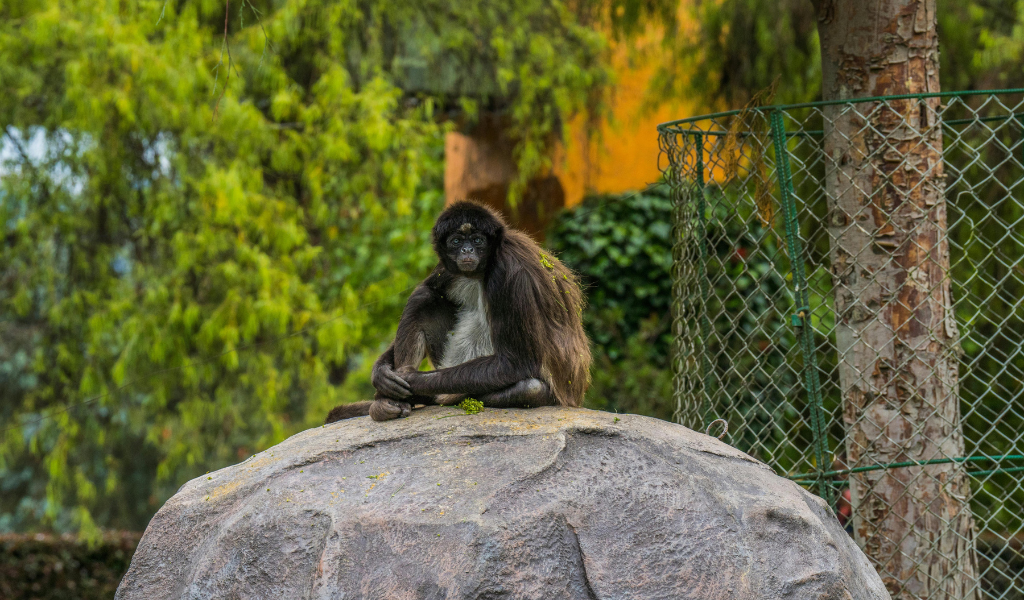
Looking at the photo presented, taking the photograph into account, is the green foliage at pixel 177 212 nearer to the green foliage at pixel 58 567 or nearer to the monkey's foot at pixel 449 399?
the green foliage at pixel 58 567

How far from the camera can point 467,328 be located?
15.6 feet

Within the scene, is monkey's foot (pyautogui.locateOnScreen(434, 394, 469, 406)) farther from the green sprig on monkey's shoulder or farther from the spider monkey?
the green sprig on monkey's shoulder

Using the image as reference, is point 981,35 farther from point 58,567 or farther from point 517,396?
point 58,567

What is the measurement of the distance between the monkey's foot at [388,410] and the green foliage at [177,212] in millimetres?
3032

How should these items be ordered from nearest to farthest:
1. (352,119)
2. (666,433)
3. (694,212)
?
(666,433) < (694,212) < (352,119)

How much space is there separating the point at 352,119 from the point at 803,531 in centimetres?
613

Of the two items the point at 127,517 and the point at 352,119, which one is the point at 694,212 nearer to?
the point at 352,119

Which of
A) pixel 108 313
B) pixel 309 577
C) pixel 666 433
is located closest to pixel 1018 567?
pixel 666 433

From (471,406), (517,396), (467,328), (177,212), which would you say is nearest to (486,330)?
(467,328)

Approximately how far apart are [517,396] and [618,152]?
716cm

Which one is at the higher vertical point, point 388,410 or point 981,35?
point 981,35

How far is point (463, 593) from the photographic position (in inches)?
109

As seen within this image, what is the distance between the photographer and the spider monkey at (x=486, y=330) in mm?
4145

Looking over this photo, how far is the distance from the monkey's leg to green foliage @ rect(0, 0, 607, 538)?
3.24 m
